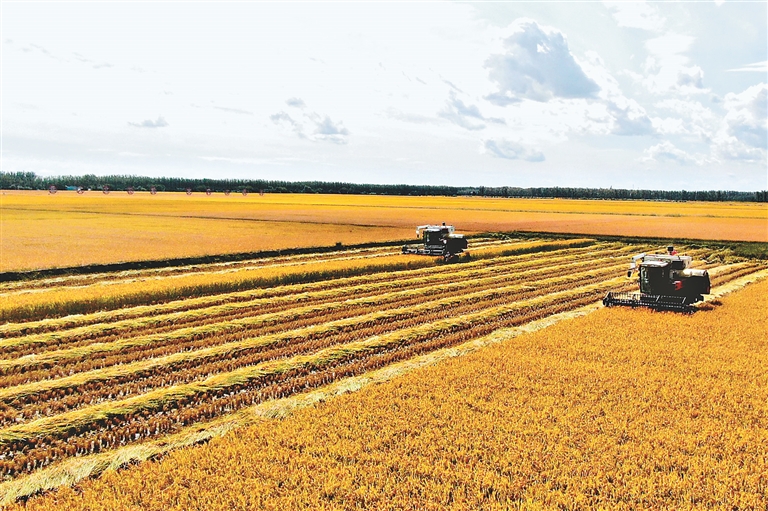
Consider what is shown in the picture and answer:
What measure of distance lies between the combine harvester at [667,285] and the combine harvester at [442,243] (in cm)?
1580

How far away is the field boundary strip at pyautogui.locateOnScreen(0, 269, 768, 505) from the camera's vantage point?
8461 millimetres

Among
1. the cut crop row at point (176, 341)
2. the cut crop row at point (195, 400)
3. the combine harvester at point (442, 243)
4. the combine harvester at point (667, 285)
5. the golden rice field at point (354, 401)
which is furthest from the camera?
the combine harvester at point (442, 243)

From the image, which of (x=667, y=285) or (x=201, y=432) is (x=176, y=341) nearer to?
(x=201, y=432)

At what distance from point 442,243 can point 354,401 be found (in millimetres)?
26648

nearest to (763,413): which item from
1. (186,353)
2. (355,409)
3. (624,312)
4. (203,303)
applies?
(355,409)

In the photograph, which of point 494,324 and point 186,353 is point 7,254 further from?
point 494,324

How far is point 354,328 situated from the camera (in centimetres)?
1805

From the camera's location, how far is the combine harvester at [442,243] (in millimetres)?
37344

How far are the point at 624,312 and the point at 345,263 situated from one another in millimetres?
15339

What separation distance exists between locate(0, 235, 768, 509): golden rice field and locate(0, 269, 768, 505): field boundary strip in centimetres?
4

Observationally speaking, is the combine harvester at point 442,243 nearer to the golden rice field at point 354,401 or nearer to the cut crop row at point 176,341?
the cut crop row at point 176,341

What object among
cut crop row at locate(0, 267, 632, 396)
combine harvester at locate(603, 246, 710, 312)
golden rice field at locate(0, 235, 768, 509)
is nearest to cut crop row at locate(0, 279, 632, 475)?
golden rice field at locate(0, 235, 768, 509)

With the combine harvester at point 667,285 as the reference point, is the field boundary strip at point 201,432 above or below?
below

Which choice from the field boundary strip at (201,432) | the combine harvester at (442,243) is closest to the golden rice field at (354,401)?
the field boundary strip at (201,432)
